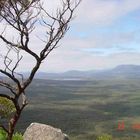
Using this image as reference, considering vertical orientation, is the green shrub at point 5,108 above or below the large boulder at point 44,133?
above

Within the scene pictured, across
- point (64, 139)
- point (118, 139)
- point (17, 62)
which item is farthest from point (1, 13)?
point (118, 139)

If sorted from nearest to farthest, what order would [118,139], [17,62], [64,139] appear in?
[17,62]
[64,139]
[118,139]

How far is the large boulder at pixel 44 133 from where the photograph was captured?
98.8 feet

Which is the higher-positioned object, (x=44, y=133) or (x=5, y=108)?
(x=5, y=108)

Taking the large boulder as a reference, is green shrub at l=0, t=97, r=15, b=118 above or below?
above

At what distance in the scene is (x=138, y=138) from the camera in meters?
181

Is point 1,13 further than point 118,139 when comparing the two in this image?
No

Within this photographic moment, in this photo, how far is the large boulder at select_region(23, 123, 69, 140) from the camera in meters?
30.1

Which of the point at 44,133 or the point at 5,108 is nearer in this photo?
the point at 44,133

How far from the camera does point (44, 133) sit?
30.6m

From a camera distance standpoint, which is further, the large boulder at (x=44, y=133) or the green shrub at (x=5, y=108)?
the green shrub at (x=5, y=108)

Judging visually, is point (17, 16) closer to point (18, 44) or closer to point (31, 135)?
point (18, 44)

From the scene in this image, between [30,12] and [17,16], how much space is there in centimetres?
82

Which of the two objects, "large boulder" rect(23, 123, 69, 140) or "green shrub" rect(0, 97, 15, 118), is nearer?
"large boulder" rect(23, 123, 69, 140)
